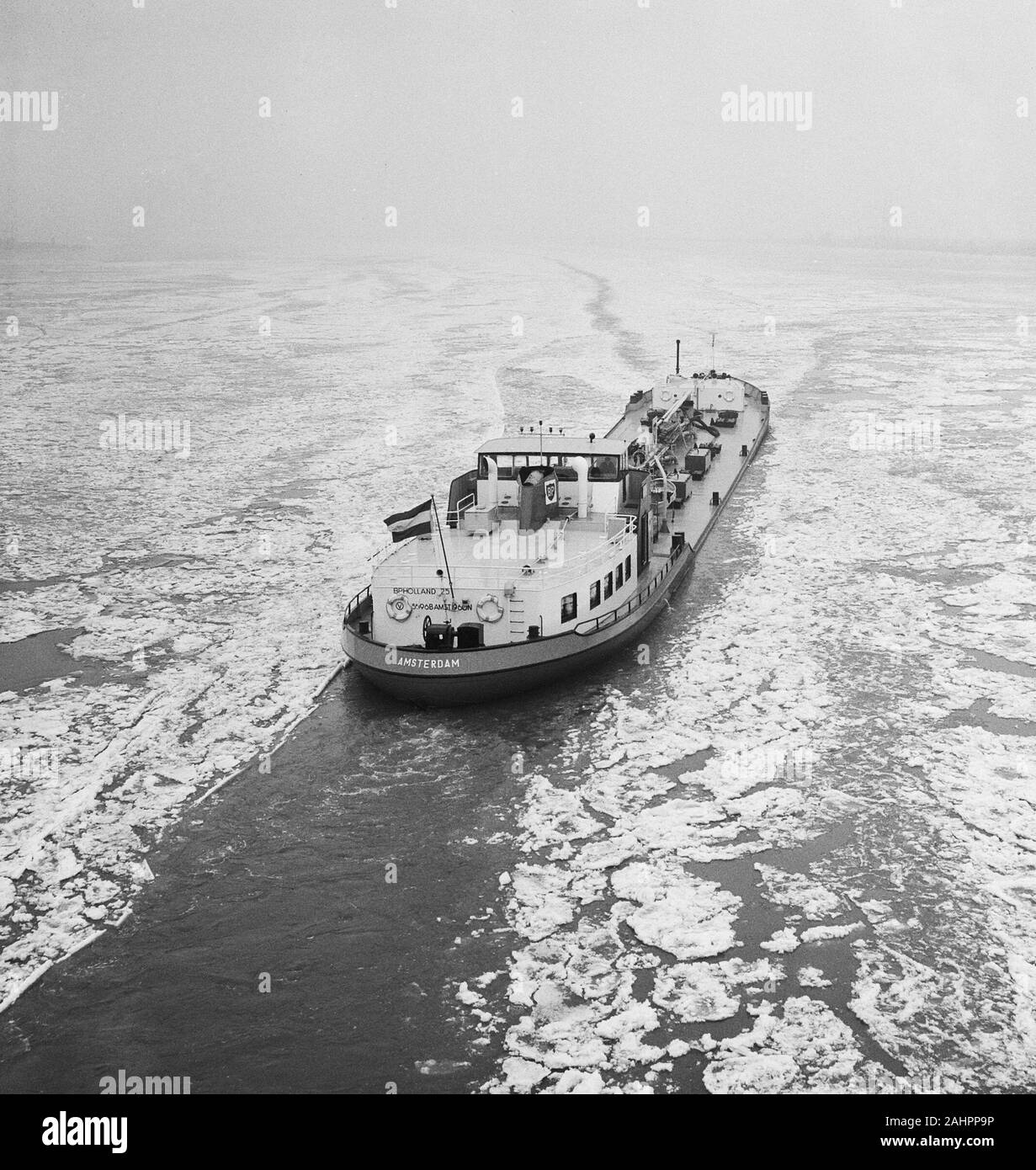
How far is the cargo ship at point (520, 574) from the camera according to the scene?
610 inches

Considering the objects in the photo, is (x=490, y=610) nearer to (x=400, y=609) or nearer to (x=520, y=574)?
(x=520, y=574)

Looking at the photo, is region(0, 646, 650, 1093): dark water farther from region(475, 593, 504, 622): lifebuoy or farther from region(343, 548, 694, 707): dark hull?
region(475, 593, 504, 622): lifebuoy

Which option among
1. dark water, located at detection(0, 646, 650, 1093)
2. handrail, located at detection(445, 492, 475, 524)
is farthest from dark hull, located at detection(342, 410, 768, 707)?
handrail, located at detection(445, 492, 475, 524)

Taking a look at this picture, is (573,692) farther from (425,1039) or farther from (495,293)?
(495,293)

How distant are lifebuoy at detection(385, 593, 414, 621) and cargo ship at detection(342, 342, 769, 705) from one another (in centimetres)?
2

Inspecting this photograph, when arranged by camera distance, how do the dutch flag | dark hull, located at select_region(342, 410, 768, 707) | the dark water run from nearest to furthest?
the dark water
dark hull, located at select_region(342, 410, 768, 707)
the dutch flag

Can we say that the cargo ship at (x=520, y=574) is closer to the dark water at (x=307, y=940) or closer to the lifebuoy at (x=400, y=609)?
the lifebuoy at (x=400, y=609)

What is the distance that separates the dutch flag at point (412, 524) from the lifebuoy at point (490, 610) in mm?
2799

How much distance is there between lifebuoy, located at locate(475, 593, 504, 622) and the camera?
15.7m

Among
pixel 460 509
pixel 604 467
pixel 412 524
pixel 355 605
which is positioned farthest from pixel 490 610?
pixel 604 467

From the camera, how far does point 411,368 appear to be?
1724 inches

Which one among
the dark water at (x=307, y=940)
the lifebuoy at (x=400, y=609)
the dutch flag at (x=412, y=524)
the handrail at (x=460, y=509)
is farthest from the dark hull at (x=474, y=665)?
the handrail at (x=460, y=509)

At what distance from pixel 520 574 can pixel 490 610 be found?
2.90 ft

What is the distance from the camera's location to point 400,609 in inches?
629
